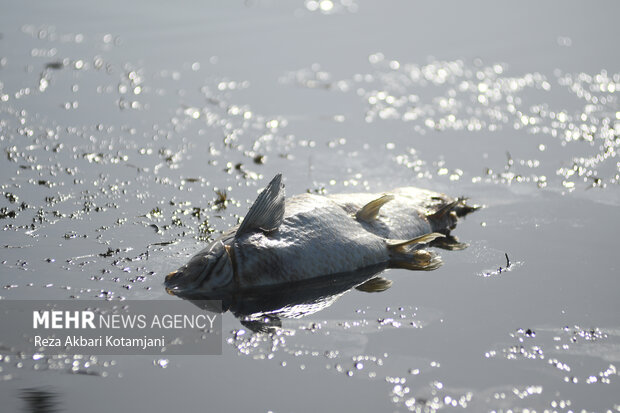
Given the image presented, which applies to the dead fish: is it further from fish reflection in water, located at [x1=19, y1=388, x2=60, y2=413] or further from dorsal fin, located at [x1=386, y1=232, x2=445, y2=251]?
fish reflection in water, located at [x1=19, y1=388, x2=60, y2=413]

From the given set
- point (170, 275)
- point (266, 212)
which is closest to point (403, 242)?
point (266, 212)

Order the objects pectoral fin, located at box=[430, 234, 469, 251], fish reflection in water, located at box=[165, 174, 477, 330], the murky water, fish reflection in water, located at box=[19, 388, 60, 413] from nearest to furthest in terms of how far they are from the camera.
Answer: fish reflection in water, located at box=[19, 388, 60, 413] → the murky water → fish reflection in water, located at box=[165, 174, 477, 330] → pectoral fin, located at box=[430, 234, 469, 251]

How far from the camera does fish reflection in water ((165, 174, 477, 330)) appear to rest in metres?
5.76

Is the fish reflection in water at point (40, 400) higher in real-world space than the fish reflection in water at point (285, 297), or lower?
lower

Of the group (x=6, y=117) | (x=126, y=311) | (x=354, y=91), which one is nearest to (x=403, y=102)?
(x=354, y=91)

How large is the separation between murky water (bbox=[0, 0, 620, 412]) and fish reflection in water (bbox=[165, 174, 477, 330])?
21 centimetres

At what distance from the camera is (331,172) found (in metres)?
8.92

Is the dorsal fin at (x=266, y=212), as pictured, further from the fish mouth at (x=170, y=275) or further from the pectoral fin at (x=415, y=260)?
the pectoral fin at (x=415, y=260)

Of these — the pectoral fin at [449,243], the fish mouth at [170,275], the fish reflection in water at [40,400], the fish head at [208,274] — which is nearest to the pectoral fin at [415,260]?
the pectoral fin at [449,243]

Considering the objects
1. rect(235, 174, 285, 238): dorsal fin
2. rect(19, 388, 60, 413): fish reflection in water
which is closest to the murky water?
rect(19, 388, 60, 413): fish reflection in water

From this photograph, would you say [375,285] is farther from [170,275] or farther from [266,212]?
[170,275]

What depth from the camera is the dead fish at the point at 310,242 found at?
5828 mm

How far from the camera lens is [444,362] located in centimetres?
495

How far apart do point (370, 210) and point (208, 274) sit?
1660 mm
